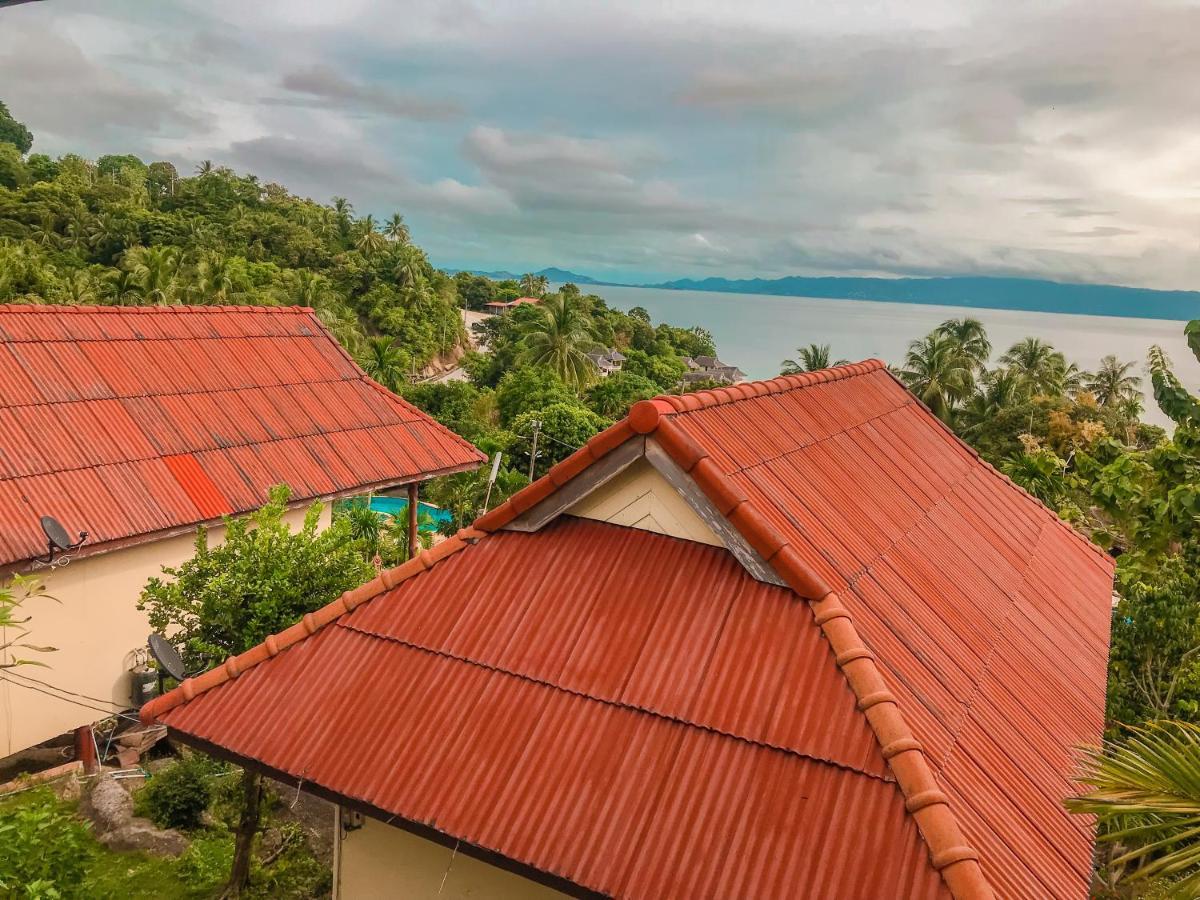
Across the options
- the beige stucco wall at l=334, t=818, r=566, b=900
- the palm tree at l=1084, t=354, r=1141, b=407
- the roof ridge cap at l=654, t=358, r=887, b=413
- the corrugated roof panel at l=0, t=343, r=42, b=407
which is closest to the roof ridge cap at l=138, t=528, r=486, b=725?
the beige stucco wall at l=334, t=818, r=566, b=900

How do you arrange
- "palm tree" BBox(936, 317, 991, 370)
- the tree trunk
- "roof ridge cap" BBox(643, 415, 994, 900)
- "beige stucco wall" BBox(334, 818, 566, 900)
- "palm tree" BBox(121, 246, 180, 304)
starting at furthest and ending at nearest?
"palm tree" BBox(936, 317, 991, 370) < "palm tree" BBox(121, 246, 180, 304) < the tree trunk < "beige stucco wall" BBox(334, 818, 566, 900) < "roof ridge cap" BBox(643, 415, 994, 900)

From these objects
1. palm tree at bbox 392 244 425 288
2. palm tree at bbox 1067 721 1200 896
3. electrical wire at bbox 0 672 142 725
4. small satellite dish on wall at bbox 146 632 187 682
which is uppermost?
palm tree at bbox 392 244 425 288

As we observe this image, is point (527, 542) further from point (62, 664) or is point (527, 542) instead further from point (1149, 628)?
point (1149, 628)

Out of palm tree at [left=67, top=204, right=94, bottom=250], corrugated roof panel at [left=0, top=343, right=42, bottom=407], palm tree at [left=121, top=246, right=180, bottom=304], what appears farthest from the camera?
palm tree at [left=67, top=204, right=94, bottom=250]

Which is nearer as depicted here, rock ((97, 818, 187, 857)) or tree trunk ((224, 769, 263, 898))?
tree trunk ((224, 769, 263, 898))

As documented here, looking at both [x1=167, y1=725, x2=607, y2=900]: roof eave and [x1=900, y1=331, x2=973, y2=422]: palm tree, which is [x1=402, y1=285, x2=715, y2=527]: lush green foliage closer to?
[x1=900, y1=331, x2=973, y2=422]: palm tree

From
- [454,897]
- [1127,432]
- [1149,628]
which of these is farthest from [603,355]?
[454,897]
